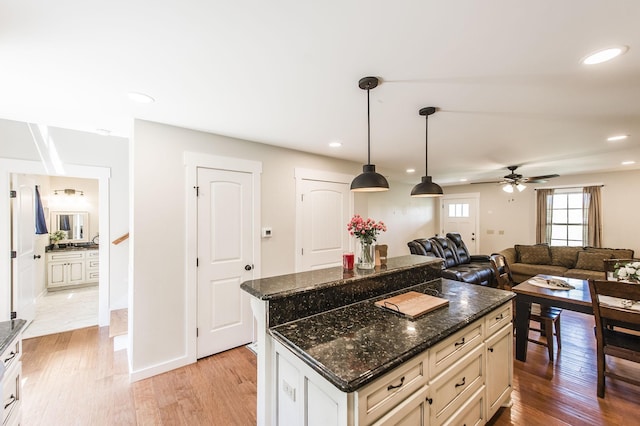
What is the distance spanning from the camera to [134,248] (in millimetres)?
2480

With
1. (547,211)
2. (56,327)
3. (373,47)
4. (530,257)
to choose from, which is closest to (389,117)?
(373,47)

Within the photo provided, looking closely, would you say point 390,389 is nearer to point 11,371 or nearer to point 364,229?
point 364,229

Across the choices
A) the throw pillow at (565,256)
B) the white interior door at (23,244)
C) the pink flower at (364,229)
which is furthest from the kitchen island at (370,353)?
the throw pillow at (565,256)

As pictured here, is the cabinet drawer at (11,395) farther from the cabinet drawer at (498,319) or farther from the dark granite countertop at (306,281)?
the cabinet drawer at (498,319)

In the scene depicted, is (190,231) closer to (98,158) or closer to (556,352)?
(98,158)

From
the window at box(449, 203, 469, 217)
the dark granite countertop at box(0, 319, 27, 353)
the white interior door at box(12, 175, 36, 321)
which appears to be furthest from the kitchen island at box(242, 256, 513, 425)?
the window at box(449, 203, 469, 217)

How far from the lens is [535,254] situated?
5.77 m

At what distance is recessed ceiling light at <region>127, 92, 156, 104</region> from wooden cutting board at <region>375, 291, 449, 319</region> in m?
2.35

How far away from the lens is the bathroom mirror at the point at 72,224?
570cm

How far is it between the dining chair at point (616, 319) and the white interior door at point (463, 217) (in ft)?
17.7

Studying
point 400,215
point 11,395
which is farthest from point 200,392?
point 400,215

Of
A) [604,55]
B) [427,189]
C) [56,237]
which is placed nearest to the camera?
[604,55]

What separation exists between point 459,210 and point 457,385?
7116 mm

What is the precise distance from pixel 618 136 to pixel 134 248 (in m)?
5.36
